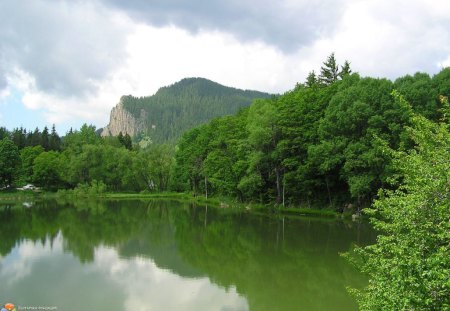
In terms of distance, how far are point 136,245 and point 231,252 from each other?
7380 millimetres

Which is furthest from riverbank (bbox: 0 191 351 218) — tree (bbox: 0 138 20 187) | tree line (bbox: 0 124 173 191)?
tree line (bbox: 0 124 173 191)

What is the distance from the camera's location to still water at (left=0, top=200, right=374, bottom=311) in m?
16.7

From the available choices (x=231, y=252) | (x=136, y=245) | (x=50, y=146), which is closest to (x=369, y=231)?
(x=231, y=252)

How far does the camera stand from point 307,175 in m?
49.3

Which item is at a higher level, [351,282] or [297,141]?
[297,141]

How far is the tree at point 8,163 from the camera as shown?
3191 inches

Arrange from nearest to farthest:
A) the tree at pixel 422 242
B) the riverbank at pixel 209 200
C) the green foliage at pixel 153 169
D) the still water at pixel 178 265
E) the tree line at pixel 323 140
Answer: the tree at pixel 422 242, the still water at pixel 178 265, the tree line at pixel 323 140, the riverbank at pixel 209 200, the green foliage at pixel 153 169

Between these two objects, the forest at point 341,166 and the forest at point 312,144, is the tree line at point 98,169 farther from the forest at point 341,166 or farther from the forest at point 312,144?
the forest at point 312,144

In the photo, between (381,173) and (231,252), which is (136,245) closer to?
(231,252)

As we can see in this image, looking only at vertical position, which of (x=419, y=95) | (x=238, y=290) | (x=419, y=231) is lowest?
(x=238, y=290)

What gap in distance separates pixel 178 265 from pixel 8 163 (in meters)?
72.0

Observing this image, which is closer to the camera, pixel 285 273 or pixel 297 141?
pixel 285 273

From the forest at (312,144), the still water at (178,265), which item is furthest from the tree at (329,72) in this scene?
the still water at (178,265)

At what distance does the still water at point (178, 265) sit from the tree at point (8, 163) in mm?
46124
